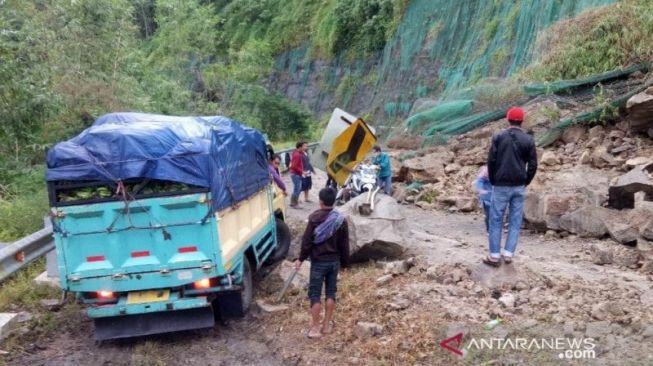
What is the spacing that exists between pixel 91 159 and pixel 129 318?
1.68 metres

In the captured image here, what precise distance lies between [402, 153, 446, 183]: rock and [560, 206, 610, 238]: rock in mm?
5006

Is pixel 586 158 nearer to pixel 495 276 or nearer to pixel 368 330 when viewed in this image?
pixel 495 276

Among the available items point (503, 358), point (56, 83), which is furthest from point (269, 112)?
point (503, 358)

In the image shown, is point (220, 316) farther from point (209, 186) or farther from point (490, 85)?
point (490, 85)

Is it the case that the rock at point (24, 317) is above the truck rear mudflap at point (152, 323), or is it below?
below

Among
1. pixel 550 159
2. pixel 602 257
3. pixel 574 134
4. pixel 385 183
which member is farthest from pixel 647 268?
pixel 385 183

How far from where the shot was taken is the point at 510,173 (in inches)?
246

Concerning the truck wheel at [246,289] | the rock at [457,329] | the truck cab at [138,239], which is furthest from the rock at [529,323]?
the truck wheel at [246,289]

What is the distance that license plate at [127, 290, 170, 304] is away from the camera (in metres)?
5.96

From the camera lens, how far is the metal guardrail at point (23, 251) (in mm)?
6691

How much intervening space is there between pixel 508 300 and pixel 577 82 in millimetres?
8438

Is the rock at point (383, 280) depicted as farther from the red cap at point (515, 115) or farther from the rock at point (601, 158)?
the rock at point (601, 158)

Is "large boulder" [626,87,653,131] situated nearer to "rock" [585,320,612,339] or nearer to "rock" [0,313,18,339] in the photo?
"rock" [585,320,612,339]

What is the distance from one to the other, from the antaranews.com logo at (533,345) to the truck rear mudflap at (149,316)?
8.16 ft
